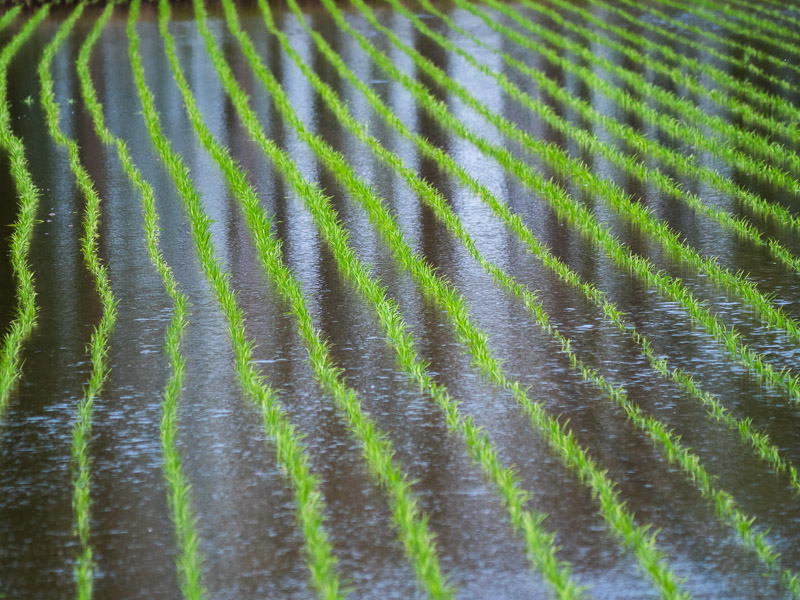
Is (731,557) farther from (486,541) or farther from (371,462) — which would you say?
(371,462)

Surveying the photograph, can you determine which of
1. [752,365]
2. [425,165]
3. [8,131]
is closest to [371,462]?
[752,365]

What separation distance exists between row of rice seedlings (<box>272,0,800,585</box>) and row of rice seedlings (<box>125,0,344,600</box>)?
3.39 feet

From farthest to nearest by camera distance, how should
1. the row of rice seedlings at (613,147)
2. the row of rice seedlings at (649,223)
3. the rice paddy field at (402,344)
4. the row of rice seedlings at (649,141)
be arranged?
the row of rice seedlings at (649,141)
the row of rice seedlings at (613,147)
the row of rice seedlings at (649,223)
the rice paddy field at (402,344)

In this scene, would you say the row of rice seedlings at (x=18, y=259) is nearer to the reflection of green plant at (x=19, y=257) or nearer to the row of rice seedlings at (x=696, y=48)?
the reflection of green plant at (x=19, y=257)

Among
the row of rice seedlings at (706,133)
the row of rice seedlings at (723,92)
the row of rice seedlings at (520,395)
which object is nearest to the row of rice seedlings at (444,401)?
the row of rice seedlings at (520,395)

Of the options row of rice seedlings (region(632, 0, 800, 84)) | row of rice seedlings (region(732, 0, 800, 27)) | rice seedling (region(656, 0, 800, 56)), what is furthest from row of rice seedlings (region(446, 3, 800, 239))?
row of rice seedlings (region(732, 0, 800, 27))

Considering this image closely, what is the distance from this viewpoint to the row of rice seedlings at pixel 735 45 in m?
12.2

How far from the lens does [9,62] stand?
1329 cm

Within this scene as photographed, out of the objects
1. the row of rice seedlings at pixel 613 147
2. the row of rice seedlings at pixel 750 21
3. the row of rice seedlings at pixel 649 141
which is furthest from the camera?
the row of rice seedlings at pixel 750 21

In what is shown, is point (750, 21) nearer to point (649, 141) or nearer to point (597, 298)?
point (649, 141)

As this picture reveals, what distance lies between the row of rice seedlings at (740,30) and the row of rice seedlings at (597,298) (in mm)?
5510

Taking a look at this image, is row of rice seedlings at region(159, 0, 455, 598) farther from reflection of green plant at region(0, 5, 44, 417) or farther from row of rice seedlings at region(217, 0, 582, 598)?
reflection of green plant at region(0, 5, 44, 417)

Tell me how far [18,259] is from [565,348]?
10.9 feet

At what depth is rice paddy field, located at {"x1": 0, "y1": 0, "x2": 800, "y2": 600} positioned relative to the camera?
133 inches
